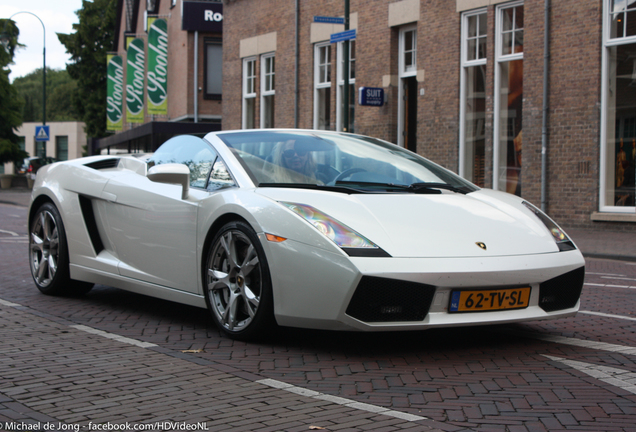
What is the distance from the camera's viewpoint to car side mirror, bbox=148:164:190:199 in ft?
16.9

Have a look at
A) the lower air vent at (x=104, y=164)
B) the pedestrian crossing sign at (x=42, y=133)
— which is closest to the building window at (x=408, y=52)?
the lower air vent at (x=104, y=164)

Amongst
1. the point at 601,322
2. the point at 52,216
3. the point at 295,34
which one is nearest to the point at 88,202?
the point at 52,216

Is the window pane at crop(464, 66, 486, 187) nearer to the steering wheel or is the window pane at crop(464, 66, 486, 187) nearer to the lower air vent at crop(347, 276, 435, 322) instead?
the steering wheel

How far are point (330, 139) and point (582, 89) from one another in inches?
447

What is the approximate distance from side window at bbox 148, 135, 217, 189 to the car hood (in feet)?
2.44

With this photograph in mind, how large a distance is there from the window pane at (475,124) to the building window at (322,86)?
18.2 ft

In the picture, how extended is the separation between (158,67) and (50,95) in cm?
8624

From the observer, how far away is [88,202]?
20.8 feet

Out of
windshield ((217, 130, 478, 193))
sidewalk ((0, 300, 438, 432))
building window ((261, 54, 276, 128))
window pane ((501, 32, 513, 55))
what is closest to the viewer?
sidewalk ((0, 300, 438, 432))

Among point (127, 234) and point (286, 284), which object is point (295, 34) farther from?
point (286, 284)

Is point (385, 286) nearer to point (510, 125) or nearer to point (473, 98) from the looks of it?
point (510, 125)

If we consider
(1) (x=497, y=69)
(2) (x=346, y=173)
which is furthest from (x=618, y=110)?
(2) (x=346, y=173)

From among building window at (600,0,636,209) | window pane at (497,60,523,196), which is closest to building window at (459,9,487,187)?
window pane at (497,60,523,196)

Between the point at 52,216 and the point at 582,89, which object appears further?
the point at 582,89
